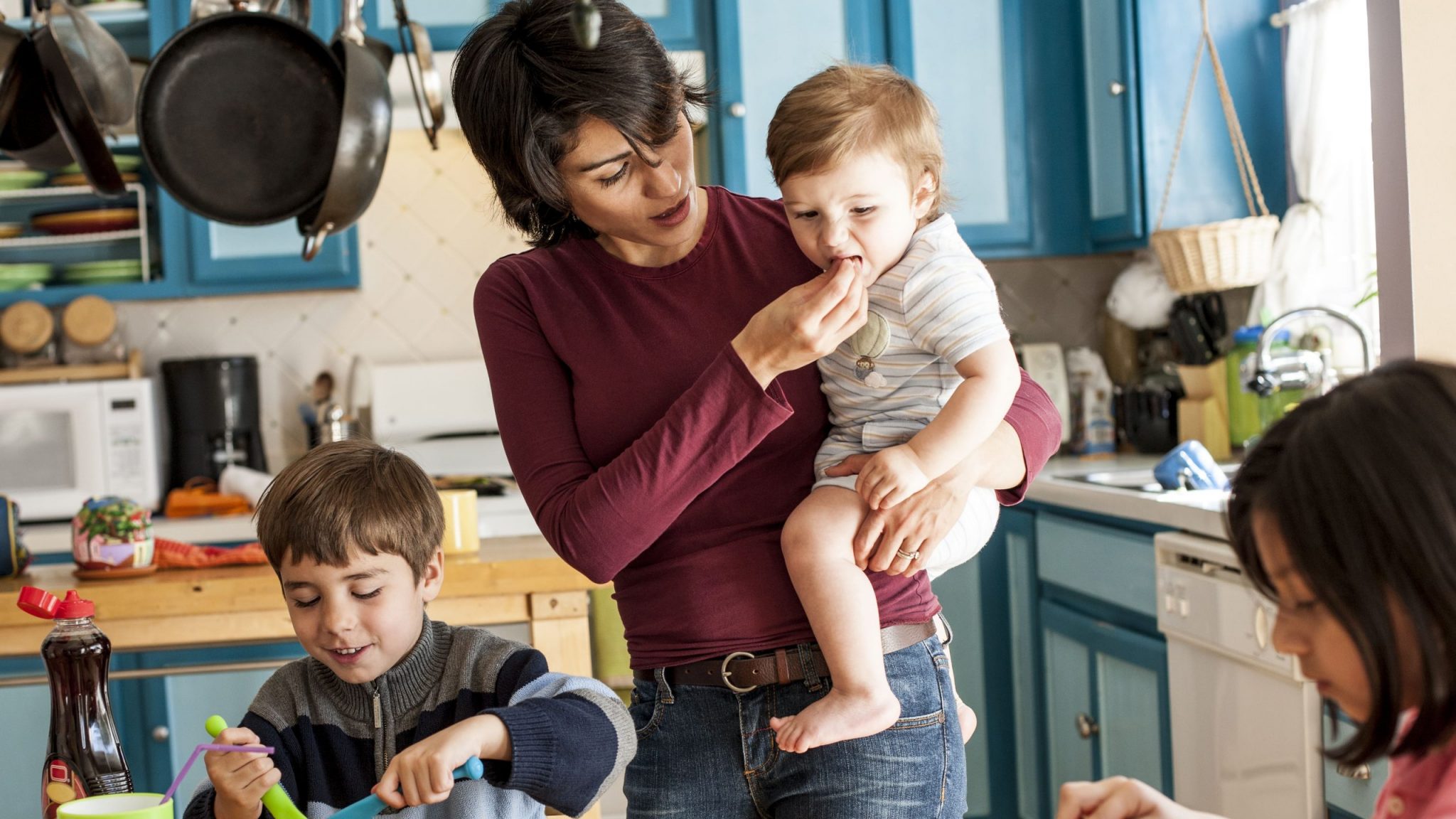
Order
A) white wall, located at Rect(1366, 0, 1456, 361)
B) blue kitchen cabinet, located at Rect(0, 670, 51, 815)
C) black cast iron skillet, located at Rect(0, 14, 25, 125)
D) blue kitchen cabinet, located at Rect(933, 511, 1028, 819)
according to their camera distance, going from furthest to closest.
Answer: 1. blue kitchen cabinet, located at Rect(933, 511, 1028, 819)
2. blue kitchen cabinet, located at Rect(0, 670, 51, 815)
3. black cast iron skillet, located at Rect(0, 14, 25, 125)
4. white wall, located at Rect(1366, 0, 1456, 361)

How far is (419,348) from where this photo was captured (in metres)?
4.06

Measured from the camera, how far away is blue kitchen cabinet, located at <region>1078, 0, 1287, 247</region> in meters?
3.26

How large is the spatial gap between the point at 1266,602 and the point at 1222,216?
1.53m

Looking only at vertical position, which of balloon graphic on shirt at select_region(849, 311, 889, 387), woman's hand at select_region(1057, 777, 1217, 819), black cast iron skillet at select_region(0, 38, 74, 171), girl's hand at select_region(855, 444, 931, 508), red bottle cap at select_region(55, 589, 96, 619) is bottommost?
woman's hand at select_region(1057, 777, 1217, 819)

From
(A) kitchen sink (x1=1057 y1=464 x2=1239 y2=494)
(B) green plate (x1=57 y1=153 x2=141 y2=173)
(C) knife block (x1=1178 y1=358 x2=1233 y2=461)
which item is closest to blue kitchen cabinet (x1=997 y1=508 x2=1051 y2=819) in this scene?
(A) kitchen sink (x1=1057 y1=464 x2=1239 y2=494)

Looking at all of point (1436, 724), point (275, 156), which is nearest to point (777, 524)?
point (1436, 724)

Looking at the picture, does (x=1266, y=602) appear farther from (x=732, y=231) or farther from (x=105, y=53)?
(x=105, y=53)

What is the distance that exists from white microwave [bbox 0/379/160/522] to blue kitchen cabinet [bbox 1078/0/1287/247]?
2.70m

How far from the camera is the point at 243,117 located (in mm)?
2102

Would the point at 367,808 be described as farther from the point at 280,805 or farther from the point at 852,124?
the point at 852,124

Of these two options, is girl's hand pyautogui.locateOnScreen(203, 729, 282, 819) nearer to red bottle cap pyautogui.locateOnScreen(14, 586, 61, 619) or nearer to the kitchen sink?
red bottle cap pyautogui.locateOnScreen(14, 586, 61, 619)

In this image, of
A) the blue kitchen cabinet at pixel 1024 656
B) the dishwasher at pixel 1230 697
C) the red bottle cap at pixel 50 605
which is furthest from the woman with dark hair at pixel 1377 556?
the blue kitchen cabinet at pixel 1024 656

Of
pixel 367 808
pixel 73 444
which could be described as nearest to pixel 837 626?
pixel 367 808

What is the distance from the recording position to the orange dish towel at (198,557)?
7.87 feet
